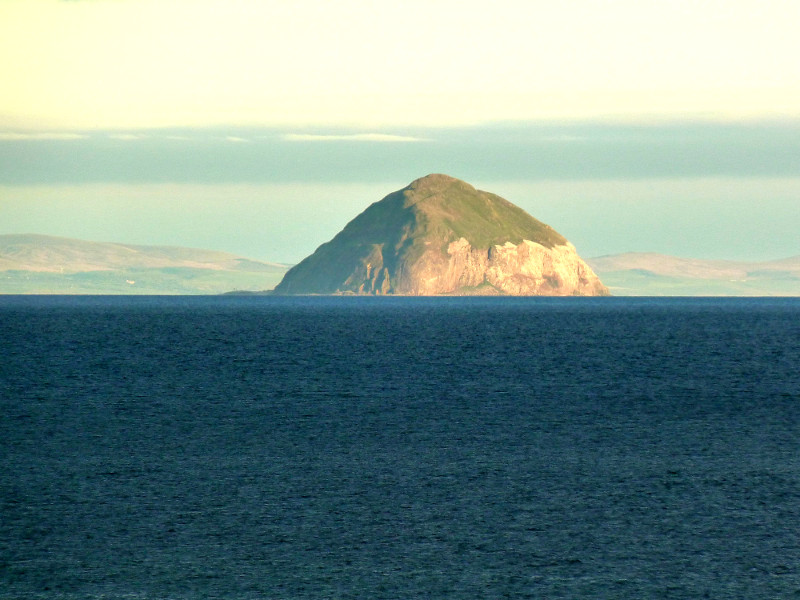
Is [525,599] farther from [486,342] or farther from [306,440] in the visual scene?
[486,342]

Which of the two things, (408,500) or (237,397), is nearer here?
(408,500)

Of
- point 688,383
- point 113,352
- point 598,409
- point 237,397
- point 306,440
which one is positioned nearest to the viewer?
point 306,440

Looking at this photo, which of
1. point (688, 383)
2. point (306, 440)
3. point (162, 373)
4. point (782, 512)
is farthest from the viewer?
point (162, 373)

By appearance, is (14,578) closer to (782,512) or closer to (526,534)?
(526,534)

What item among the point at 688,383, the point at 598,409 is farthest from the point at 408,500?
the point at 688,383

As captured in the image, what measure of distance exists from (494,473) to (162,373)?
56396 mm

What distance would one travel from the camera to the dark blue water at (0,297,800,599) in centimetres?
2558

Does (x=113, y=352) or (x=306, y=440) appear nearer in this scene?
(x=306, y=440)

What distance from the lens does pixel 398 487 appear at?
36625 mm

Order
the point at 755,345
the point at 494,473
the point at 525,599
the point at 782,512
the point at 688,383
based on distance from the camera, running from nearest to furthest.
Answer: the point at 525,599 → the point at 782,512 → the point at 494,473 → the point at 688,383 → the point at 755,345

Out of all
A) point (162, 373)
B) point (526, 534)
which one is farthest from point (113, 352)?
point (526, 534)

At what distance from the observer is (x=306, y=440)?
48500 mm

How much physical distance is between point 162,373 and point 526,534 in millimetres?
65408

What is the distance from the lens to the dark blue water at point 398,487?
83.9 feet
